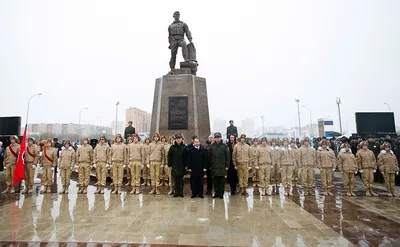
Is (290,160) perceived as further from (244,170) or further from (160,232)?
(160,232)

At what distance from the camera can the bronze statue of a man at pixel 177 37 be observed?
11.8 m

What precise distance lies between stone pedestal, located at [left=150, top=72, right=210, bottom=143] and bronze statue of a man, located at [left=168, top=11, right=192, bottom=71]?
45.2 inches

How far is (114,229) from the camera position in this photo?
4547mm

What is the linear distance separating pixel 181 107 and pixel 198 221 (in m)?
6.58

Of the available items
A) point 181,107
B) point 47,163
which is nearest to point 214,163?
point 181,107

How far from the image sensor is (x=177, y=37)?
1184 cm

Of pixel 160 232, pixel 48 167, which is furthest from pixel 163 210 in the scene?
pixel 48 167

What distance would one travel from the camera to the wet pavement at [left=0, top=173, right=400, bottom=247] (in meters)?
4.09

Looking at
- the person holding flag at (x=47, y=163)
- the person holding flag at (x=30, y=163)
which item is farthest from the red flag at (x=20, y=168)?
the person holding flag at (x=47, y=163)

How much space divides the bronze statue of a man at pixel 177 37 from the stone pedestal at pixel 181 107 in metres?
1.15

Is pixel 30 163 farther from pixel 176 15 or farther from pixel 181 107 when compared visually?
pixel 176 15

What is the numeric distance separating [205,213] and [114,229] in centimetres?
204

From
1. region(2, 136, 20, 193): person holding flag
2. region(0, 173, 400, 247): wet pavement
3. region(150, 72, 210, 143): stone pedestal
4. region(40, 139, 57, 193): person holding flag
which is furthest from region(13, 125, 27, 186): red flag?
region(150, 72, 210, 143): stone pedestal

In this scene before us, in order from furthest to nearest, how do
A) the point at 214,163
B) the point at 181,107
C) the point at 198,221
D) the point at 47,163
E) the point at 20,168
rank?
the point at 181,107, the point at 47,163, the point at 20,168, the point at 214,163, the point at 198,221
